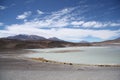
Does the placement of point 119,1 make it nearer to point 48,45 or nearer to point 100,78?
point 100,78

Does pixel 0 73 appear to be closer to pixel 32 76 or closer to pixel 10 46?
pixel 32 76

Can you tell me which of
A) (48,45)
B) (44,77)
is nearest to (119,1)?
(44,77)

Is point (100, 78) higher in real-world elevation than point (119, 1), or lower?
lower

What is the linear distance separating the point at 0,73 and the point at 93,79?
9.20 ft

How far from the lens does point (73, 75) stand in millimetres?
5656

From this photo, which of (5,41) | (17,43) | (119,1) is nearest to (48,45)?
(17,43)

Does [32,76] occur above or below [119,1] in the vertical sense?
below

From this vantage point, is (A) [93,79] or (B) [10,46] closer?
(A) [93,79]

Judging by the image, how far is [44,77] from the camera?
17.7 feet

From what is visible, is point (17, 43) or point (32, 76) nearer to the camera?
point (32, 76)

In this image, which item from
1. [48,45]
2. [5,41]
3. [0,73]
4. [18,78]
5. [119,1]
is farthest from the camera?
[48,45]

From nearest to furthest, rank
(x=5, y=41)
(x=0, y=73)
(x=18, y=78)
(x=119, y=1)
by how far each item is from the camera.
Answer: (x=18, y=78) → (x=0, y=73) → (x=119, y=1) → (x=5, y=41)

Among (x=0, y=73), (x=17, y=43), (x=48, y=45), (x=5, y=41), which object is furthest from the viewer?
(x=48, y=45)

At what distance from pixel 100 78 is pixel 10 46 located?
21914 millimetres
